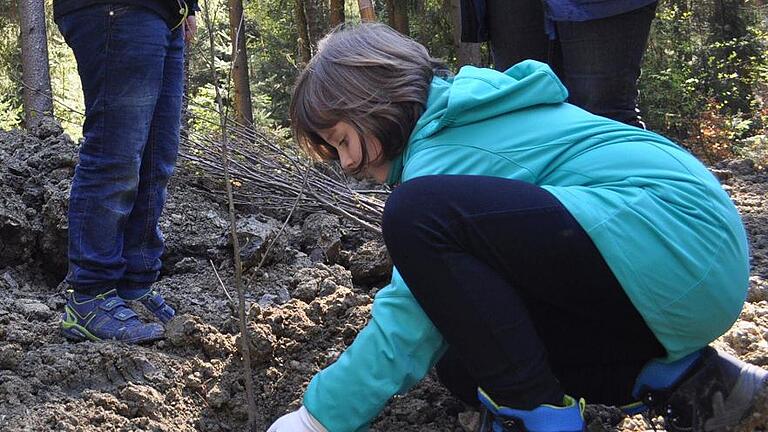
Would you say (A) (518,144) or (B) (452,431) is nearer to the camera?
(A) (518,144)

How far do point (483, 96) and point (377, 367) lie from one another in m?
0.54

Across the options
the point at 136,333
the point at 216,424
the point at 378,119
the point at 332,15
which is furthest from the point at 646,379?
the point at 332,15

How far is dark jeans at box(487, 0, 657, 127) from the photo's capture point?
A: 2434mm

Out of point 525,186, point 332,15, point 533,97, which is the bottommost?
point 332,15

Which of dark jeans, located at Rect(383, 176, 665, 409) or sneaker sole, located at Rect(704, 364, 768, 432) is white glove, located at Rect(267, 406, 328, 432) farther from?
sneaker sole, located at Rect(704, 364, 768, 432)

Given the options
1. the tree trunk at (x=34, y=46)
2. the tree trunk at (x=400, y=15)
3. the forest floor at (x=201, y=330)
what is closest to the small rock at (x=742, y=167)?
the forest floor at (x=201, y=330)

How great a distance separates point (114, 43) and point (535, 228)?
1349 millimetres

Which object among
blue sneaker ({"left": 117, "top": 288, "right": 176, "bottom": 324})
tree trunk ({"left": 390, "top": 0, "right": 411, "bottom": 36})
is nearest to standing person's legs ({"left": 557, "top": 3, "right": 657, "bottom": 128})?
blue sneaker ({"left": 117, "top": 288, "right": 176, "bottom": 324})

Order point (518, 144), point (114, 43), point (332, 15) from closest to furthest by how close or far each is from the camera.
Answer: point (518, 144), point (114, 43), point (332, 15)

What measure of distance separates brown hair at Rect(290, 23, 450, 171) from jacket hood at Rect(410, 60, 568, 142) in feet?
0.14

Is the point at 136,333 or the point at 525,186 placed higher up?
the point at 525,186

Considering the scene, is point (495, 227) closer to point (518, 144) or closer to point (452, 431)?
point (518, 144)

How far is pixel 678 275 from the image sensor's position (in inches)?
57.6

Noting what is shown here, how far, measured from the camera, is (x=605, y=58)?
2.46 m
